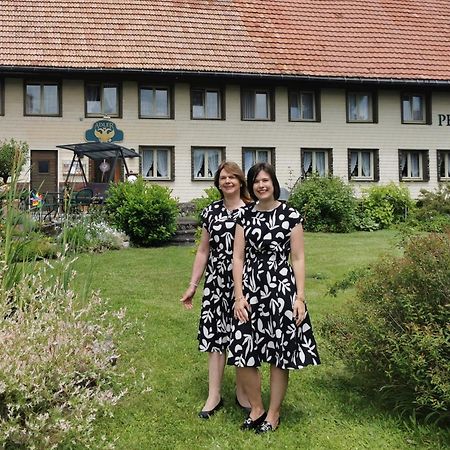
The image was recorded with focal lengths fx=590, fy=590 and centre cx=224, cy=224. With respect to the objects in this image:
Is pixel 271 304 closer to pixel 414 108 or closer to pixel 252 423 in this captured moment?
pixel 252 423

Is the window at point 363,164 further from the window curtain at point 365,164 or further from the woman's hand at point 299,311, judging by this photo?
the woman's hand at point 299,311

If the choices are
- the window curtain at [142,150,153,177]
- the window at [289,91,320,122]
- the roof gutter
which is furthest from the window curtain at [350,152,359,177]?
the window curtain at [142,150,153,177]

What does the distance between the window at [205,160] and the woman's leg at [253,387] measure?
18.1 m

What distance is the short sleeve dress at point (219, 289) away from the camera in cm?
438

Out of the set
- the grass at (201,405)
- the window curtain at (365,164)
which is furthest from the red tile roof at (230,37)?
the grass at (201,405)

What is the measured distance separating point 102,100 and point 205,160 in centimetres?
433

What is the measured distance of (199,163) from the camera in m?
22.1

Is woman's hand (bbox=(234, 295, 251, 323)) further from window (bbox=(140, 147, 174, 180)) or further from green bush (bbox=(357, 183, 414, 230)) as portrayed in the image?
window (bbox=(140, 147, 174, 180))

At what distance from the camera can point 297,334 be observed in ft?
13.2

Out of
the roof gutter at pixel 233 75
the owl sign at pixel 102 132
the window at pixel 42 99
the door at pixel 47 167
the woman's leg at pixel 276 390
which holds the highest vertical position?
the roof gutter at pixel 233 75

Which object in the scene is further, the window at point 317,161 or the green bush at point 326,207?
the window at point 317,161

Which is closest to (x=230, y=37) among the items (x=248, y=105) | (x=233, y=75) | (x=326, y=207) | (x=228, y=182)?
(x=233, y=75)

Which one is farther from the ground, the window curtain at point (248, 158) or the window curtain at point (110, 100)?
the window curtain at point (110, 100)

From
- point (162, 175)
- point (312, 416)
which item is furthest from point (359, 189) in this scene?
point (312, 416)
